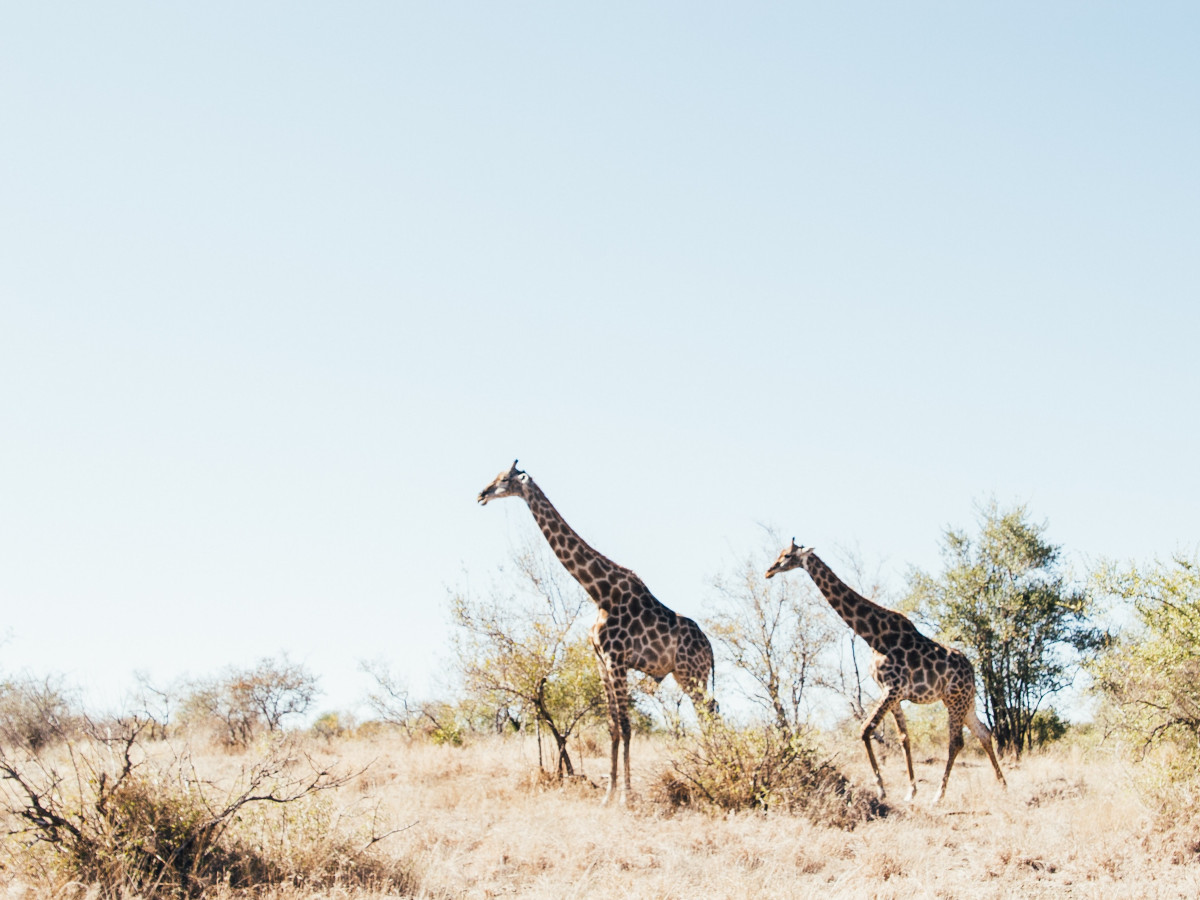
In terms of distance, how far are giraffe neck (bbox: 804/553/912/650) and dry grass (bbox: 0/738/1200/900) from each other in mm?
2394

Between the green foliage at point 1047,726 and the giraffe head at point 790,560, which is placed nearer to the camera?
the giraffe head at point 790,560

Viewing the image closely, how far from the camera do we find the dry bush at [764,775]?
38.3ft

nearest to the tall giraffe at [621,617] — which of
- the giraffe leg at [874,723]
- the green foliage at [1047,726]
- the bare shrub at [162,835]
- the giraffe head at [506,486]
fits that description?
the giraffe head at [506,486]

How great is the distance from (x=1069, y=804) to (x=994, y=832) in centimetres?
256

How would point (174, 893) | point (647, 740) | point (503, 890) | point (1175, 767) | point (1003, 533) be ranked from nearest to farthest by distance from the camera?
point (174, 893) → point (503, 890) → point (1175, 767) → point (647, 740) → point (1003, 533)

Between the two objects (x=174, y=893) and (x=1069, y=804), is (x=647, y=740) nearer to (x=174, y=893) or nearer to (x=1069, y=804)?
(x=1069, y=804)

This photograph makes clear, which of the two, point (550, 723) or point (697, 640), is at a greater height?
point (697, 640)

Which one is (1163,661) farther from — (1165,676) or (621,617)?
(621,617)

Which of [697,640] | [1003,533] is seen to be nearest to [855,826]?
[697,640]

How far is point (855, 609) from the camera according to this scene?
1518cm

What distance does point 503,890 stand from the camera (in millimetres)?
8617

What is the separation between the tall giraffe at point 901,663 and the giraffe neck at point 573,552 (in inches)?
102

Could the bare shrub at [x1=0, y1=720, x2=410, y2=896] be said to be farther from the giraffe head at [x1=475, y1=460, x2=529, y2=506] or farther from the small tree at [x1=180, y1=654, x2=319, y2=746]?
the small tree at [x1=180, y1=654, x2=319, y2=746]

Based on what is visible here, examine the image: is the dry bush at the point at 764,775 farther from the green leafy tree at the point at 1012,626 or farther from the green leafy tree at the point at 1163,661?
the green leafy tree at the point at 1012,626
